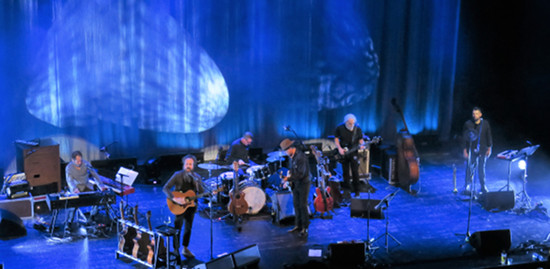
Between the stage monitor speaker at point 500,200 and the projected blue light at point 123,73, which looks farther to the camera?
the projected blue light at point 123,73

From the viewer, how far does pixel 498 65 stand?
14367mm

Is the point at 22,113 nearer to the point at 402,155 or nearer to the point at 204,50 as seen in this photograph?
the point at 204,50

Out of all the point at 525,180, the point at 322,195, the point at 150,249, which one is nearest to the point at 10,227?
the point at 150,249

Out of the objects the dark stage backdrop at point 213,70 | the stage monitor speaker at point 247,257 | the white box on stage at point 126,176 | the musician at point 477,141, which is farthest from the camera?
the dark stage backdrop at point 213,70

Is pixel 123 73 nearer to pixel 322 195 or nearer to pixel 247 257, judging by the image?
pixel 322 195

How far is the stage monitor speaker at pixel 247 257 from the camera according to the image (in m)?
7.71

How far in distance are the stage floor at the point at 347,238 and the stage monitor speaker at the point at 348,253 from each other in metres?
0.11

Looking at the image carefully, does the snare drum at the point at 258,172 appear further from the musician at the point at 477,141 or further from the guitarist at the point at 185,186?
the musician at the point at 477,141

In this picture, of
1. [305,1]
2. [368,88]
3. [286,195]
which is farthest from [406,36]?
[286,195]

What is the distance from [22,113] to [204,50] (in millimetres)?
4297

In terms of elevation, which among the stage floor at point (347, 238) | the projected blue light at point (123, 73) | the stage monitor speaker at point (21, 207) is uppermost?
the projected blue light at point (123, 73)

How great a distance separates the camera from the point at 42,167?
428 inches

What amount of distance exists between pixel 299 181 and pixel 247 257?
1662 mm

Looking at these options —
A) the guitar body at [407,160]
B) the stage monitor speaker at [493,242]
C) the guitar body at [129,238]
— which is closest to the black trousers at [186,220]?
the guitar body at [129,238]
